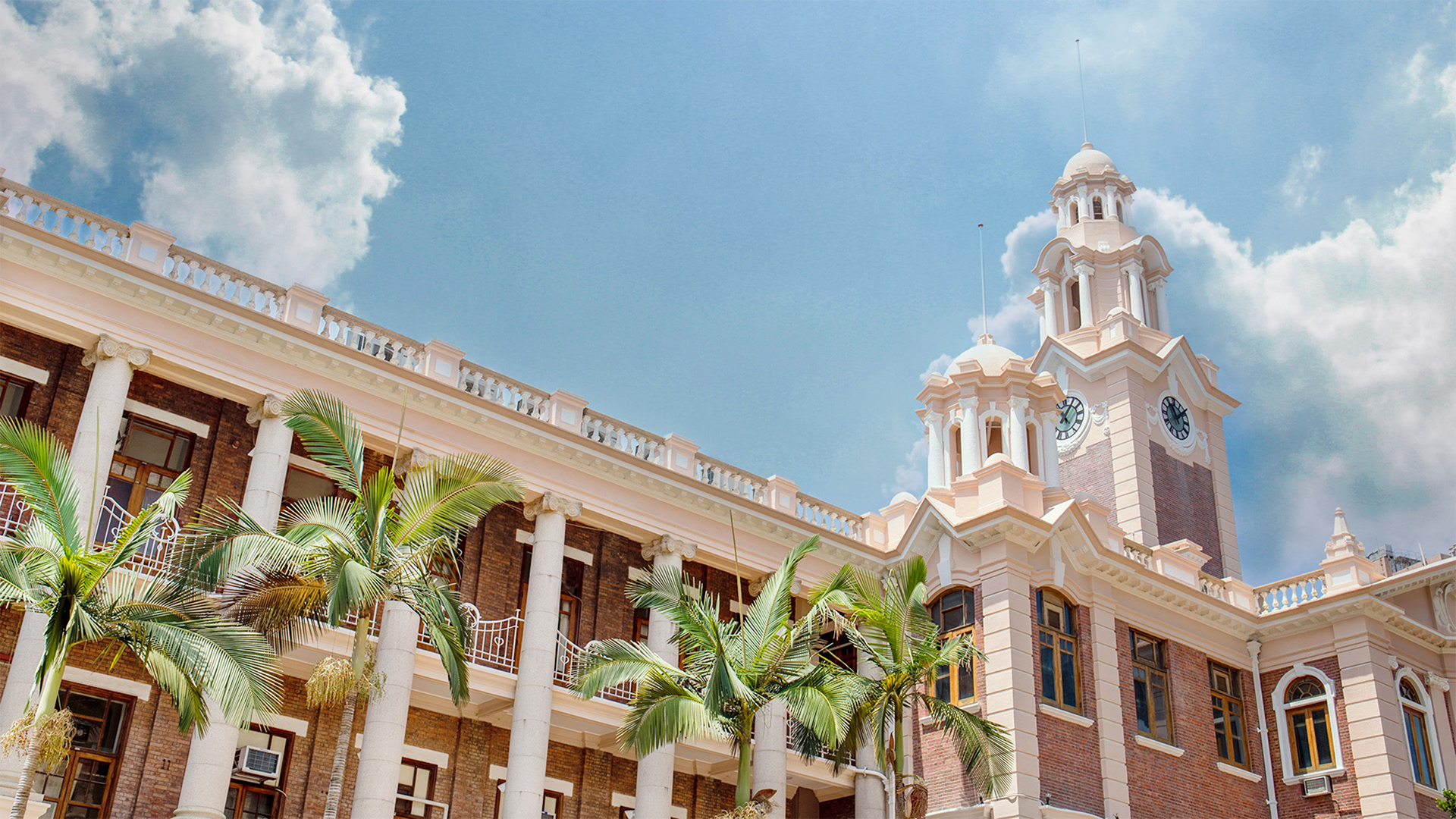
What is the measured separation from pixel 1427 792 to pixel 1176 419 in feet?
41.3

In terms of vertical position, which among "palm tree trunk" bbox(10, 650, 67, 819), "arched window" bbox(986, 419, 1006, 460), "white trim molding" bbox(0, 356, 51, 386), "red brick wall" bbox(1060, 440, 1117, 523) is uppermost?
"red brick wall" bbox(1060, 440, 1117, 523)

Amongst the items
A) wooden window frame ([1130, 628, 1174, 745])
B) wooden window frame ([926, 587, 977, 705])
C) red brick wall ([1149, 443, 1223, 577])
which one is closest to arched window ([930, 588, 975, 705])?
wooden window frame ([926, 587, 977, 705])

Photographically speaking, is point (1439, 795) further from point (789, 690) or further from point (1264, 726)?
point (789, 690)

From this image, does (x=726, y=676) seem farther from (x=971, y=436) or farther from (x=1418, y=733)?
(x=1418, y=733)

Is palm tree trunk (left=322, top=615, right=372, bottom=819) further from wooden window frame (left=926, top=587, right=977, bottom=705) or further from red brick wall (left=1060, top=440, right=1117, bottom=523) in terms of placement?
red brick wall (left=1060, top=440, right=1117, bottom=523)

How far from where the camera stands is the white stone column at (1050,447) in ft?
102

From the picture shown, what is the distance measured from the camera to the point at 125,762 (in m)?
20.5

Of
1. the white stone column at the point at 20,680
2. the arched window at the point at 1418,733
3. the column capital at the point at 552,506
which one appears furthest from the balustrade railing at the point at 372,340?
the arched window at the point at 1418,733

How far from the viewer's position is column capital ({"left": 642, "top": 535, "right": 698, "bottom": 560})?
2569 centimetres

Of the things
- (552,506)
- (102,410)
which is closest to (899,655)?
(552,506)

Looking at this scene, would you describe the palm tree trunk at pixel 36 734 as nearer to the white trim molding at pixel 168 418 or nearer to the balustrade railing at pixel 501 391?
the white trim molding at pixel 168 418

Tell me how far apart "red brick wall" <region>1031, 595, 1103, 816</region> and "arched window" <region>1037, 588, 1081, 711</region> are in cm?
19

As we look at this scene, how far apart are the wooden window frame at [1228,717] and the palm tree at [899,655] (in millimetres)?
9983

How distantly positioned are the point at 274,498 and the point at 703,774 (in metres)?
10.7
